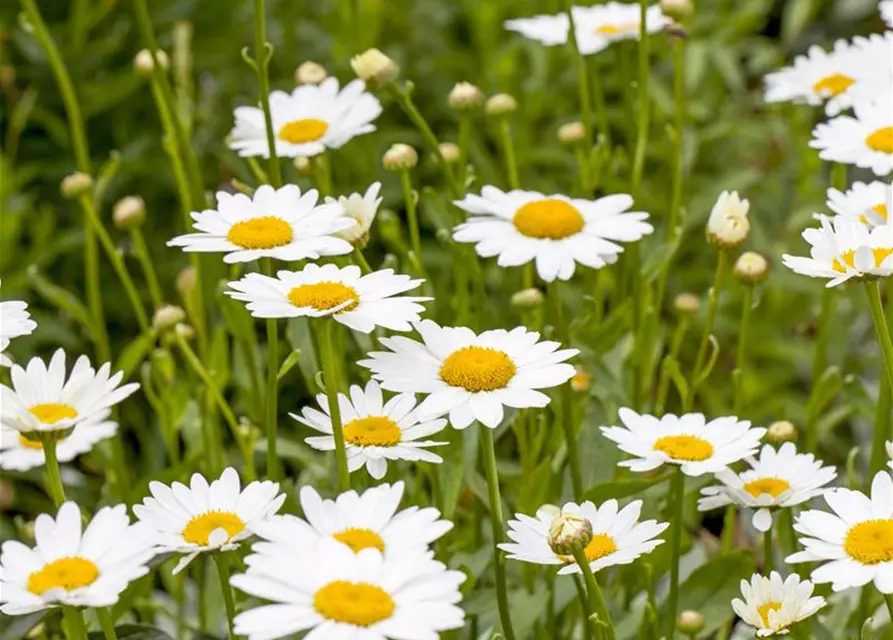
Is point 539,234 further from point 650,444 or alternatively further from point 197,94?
point 197,94

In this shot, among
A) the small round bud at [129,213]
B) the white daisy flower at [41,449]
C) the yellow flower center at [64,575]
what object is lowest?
the white daisy flower at [41,449]

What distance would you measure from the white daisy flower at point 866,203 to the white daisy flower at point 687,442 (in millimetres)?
216

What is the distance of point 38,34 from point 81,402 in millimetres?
650

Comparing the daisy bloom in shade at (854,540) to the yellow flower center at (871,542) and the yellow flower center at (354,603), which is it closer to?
the yellow flower center at (871,542)

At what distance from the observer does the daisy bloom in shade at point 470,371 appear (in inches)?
32.8

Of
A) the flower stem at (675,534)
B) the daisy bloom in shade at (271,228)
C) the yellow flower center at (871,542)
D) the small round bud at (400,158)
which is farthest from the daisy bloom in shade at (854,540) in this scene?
the small round bud at (400,158)

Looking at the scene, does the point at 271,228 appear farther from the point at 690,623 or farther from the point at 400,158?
the point at 690,623

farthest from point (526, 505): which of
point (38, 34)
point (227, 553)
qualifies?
point (38, 34)

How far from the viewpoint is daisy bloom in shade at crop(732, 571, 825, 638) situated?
33.4 inches

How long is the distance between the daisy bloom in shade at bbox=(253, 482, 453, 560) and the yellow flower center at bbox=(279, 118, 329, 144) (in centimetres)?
52

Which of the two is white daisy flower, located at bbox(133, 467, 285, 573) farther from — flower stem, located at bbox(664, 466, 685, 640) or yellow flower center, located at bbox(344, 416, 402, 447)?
flower stem, located at bbox(664, 466, 685, 640)

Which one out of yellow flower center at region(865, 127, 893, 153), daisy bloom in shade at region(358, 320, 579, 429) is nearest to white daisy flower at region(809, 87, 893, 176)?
yellow flower center at region(865, 127, 893, 153)

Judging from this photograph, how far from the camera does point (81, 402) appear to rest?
87 cm

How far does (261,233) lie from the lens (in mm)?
948
